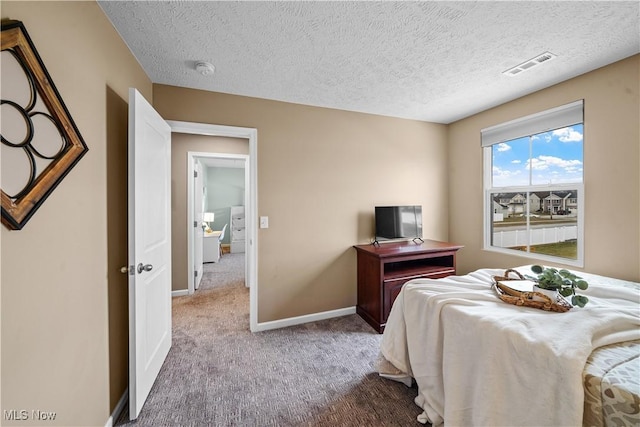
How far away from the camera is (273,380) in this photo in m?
1.92

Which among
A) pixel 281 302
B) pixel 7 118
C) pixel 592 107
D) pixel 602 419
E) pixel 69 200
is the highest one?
pixel 592 107

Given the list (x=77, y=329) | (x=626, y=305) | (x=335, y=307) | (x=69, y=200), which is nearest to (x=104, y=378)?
(x=77, y=329)

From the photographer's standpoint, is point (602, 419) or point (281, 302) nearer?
point (602, 419)

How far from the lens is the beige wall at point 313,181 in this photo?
8.73ft

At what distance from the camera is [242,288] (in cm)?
402

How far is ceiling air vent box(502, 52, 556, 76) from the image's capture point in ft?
6.41

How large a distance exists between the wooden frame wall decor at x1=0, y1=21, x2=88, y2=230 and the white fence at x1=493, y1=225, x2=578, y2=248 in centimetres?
372

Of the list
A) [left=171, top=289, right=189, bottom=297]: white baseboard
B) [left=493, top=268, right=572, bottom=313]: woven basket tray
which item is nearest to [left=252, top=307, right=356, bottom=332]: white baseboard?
[left=171, top=289, right=189, bottom=297]: white baseboard

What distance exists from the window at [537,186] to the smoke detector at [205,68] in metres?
3.12

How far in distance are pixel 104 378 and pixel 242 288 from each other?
2.59 m

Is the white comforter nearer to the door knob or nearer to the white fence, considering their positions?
the white fence

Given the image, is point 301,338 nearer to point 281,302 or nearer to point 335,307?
point 281,302

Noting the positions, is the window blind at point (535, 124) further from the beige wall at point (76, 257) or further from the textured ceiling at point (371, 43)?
the beige wall at point (76, 257)

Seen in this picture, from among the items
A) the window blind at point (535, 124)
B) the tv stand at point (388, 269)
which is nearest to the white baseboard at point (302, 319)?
the tv stand at point (388, 269)
